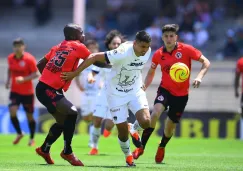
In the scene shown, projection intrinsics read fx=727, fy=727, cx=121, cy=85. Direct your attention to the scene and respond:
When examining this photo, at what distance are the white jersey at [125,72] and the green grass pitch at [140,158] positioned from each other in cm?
A: 129

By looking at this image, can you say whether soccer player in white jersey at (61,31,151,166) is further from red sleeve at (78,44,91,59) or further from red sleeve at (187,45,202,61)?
red sleeve at (187,45,202,61)

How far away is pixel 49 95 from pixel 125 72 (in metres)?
1.32

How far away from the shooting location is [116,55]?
1179 cm

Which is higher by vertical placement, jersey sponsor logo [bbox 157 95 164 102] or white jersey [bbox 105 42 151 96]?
white jersey [bbox 105 42 151 96]

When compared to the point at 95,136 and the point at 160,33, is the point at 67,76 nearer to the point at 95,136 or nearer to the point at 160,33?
the point at 95,136

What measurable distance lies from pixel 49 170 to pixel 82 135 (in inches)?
527

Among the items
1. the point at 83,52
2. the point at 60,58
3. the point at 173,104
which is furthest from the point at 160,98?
the point at 60,58

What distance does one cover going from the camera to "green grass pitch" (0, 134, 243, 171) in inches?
464

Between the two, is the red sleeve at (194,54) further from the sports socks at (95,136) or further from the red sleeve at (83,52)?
the sports socks at (95,136)

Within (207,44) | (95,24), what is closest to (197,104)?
(207,44)

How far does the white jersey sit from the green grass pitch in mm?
1286

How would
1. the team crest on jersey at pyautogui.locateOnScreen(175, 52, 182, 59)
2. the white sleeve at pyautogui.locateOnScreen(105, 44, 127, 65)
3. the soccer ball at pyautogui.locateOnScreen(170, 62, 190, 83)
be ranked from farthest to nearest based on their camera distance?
1. the team crest on jersey at pyautogui.locateOnScreen(175, 52, 182, 59)
2. the soccer ball at pyautogui.locateOnScreen(170, 62, 190, 83)
3. the white sleeve at pyautogui.locateOnScreen(105, 44, 127, 65)

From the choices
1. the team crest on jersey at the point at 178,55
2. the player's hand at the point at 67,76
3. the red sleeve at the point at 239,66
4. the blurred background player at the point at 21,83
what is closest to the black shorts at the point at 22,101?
the blurred background player at the point at 21,83

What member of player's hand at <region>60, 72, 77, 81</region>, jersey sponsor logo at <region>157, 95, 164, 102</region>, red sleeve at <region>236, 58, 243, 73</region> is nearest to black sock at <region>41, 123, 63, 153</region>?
player's hand at <region>60, 72, 77, 81</region>
